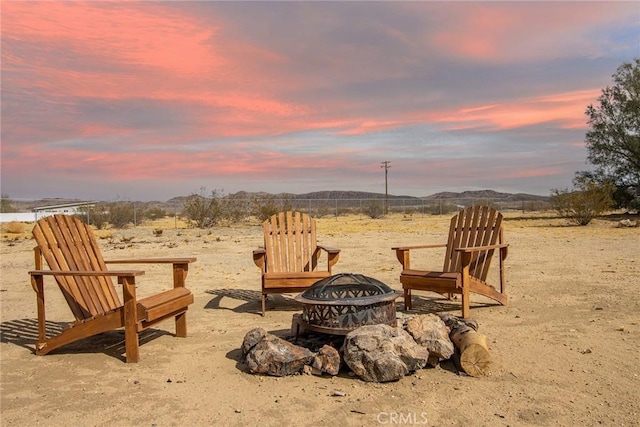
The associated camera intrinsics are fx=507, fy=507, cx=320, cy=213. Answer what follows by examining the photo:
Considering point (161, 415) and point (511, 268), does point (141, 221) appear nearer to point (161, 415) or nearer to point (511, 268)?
point (511, 268)

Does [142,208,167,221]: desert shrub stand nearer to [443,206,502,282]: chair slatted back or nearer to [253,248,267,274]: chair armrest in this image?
[253,248,267,274]: chair armrest

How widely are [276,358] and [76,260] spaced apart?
2.27 metres

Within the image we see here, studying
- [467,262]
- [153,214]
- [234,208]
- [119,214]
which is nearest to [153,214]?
[153,214]

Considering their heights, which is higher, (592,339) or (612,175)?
(612,175)

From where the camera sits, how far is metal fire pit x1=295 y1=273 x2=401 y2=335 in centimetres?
405

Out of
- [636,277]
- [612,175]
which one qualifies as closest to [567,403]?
[636,277]

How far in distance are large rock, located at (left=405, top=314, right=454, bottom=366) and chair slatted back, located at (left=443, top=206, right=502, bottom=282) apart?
228 centimetres

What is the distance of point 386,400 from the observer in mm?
→ 3352

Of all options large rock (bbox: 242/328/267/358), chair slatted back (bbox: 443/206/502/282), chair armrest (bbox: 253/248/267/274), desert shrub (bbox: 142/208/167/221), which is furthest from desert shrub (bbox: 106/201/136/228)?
large rock (bbox: 242/328/267/358)

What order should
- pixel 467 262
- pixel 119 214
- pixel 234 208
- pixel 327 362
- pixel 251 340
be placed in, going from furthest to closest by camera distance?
pixel 234 208, pixel 119 214, pixel 467 262, pixel 251 340, pixel 327 362

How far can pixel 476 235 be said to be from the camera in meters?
6.53

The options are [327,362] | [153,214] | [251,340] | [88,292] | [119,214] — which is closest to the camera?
[327,362]

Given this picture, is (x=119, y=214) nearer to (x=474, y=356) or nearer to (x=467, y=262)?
(x=467, y=262)

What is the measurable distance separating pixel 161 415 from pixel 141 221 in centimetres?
2923
